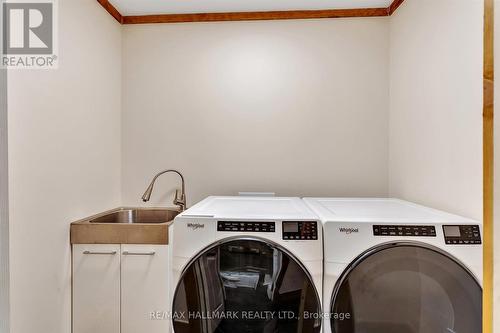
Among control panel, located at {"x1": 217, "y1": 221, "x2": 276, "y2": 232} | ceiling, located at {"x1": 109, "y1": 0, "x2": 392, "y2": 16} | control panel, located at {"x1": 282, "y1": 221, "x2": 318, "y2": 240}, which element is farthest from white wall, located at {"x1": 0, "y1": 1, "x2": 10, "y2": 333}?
control panel, located at {"x1": 282, "y1": 221, "x2": 318, "y2": 240}

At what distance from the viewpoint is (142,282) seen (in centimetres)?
176

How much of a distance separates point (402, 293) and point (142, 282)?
142cm

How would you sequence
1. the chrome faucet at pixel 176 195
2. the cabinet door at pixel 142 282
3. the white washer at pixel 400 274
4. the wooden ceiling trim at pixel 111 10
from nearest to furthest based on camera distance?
1. the white washer at pixel 400 274
2. the cabinet door at pixel 142 282
3. the wooden ceiling trim at pixel 111 10
4. the chrome faucet at pixel 176 195

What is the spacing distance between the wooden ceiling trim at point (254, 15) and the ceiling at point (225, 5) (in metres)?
0.03

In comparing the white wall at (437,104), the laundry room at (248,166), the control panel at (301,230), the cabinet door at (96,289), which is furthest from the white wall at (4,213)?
the white wall at (437,104)

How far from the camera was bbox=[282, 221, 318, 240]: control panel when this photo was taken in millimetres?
1273

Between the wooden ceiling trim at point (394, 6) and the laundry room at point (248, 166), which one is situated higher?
the wooden ceiling trim at point (394, 6)

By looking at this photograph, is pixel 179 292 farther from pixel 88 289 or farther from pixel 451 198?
pixel 451 198

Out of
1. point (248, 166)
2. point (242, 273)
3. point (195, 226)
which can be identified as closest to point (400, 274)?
point (242, 273)

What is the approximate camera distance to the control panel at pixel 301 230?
1273 mm

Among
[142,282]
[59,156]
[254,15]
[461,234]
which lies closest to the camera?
[461,234]

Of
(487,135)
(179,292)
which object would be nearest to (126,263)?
(179,292)

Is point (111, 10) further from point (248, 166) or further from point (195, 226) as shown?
point (195, 226)

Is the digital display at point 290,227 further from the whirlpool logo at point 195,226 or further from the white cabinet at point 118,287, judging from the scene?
the white cabinet at point 118,287
